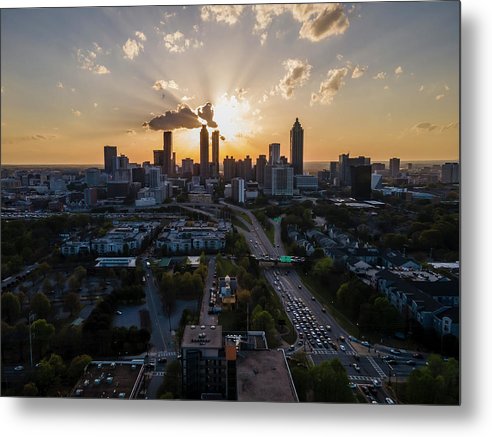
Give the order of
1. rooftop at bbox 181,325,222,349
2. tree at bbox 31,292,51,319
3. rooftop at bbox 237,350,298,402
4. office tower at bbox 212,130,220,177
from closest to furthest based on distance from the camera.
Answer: rooftop at bbox 237,350,298,402 → rooftop at bbox 181,325,222,349 → tree at bbox 31,292,51,319 → office tower at bbox 212,130,220,177

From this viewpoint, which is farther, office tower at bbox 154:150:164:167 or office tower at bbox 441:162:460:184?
office tower at bbox 154:150:164:167

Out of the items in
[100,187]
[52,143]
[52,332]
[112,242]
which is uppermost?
[52,143]

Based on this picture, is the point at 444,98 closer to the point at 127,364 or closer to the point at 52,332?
the point at 127,364

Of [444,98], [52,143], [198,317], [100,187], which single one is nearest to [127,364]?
[198,317]

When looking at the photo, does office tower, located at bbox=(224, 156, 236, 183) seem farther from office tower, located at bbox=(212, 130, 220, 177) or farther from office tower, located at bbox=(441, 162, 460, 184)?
office tower, located at bbox=(441, 162, 460, 184)

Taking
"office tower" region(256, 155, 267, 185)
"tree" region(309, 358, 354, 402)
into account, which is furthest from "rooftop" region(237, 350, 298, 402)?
"office tower" region(256, 155, 267, 185)

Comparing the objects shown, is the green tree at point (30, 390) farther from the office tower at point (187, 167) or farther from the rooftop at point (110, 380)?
the office tower at point (187, 167)
